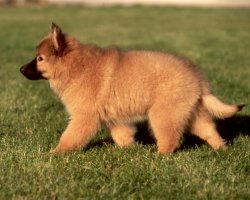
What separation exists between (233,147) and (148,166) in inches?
53.0

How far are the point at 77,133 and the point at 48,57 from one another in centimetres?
96

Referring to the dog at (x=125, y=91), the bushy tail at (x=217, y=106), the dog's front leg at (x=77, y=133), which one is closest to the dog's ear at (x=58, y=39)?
the dog at (x=125, y=91)

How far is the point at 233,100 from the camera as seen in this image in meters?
8.28


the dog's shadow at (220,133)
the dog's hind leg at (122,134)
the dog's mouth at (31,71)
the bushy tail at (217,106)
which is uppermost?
the dog's mouth at (31,71)

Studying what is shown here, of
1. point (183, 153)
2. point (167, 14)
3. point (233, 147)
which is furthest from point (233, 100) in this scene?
point (167, 14)

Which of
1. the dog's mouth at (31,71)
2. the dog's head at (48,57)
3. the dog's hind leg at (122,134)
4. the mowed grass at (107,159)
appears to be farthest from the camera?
the dog's hind leg at (122,134)

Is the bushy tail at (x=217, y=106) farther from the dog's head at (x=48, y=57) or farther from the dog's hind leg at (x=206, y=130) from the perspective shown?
the dog's head at (x=48, y=57)

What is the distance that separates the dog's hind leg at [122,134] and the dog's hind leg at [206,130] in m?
0.72

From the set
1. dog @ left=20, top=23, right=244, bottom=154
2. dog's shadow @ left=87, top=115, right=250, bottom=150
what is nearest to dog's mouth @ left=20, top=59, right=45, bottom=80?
dog @ left=20, top=23, right=244, bottom=154

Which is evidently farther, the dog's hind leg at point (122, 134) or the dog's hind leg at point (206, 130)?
the dog's hind leg at point (122, 134)

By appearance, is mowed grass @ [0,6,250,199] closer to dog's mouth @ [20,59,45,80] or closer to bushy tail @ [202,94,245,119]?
bushy tail @ [202,94,245,119]

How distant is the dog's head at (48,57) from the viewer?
19.0 ft

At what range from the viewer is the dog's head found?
5.78m

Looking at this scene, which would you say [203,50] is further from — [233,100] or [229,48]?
[233,100]
